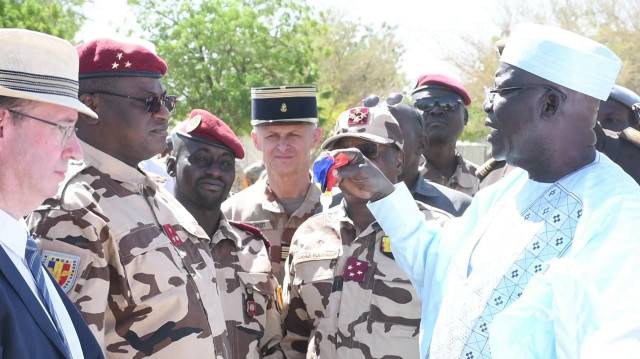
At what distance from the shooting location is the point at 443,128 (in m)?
5.80

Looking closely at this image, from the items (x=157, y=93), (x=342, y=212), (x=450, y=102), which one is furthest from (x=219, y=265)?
(x=450, y=102)

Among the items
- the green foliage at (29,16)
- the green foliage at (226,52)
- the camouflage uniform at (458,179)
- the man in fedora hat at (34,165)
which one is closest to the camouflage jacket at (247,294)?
the man in fedora hat at (34,165)

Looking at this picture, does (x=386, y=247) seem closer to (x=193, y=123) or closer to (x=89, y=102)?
(x=193, y=123)

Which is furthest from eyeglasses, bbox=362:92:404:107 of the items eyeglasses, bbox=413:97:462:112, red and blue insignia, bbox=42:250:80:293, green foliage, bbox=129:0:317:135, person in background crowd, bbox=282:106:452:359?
green foliage, bbox=129:0:317:135

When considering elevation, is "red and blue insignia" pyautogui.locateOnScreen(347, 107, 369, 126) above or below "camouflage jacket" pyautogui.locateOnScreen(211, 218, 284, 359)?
above

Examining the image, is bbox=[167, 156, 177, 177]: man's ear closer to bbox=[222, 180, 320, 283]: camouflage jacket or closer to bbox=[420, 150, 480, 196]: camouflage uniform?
bbox=[222, 180, 320, 283]: camouflage jacket

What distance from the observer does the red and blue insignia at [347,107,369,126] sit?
392cm

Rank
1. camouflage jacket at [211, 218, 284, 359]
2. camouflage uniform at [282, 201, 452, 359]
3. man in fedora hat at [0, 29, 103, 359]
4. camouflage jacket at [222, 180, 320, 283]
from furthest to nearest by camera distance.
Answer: camouflage jacket at [222, 180, 320, 283] < camouflage jacket at [211, 218, 284, 359] < camouflage uniform at [282, 201, 452, 359] < man in fedora hat at [0, 29, 103, 359]

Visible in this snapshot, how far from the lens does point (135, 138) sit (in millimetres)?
3262

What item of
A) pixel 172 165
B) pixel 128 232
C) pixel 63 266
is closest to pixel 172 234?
pixel 128 232

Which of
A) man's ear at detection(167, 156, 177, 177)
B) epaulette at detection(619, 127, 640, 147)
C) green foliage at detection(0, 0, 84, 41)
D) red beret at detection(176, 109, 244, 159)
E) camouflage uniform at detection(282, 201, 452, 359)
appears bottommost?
green foliage at detection(0, 0, 84, 41)

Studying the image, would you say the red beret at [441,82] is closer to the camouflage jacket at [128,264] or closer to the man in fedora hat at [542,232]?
the man in fedora hat at [542,232]

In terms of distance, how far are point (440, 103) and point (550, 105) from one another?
326 centimetres

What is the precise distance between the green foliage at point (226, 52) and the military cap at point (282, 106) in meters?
15.4
